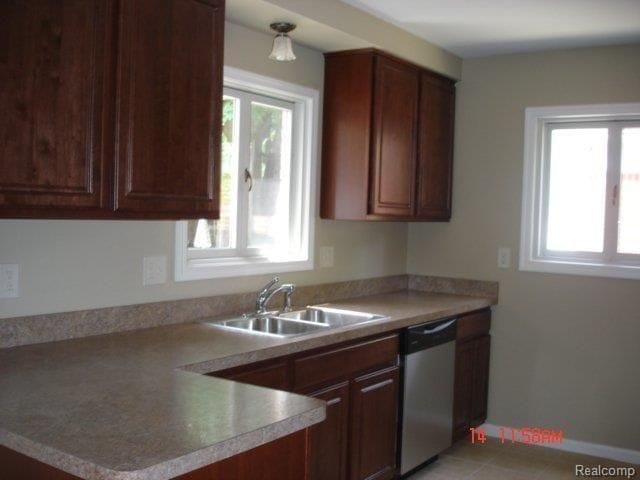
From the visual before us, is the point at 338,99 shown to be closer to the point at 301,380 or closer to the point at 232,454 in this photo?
the point at 301,380

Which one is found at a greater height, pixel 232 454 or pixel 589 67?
pixel 589 67

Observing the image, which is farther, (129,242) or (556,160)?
(556,160)

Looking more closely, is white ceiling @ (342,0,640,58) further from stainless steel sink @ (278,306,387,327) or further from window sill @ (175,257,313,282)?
stainless steel sink @ (278,306,387,327)

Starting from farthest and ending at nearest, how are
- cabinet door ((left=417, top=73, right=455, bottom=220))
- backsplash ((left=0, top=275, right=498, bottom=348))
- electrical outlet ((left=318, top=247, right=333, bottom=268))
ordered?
cabinet door ((left=417, top=73, right=455, bottom=220)) < electrical outlet ((left=318, top=247, right=333, bottom=268)) < backsplash ((left=0, top=275, right=498, bottom=348))

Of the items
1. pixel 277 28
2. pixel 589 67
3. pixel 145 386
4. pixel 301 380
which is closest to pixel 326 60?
pixel 277 28

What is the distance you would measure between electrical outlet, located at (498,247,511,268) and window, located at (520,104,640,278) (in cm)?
9

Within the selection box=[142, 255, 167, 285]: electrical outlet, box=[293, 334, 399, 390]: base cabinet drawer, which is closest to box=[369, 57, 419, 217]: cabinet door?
box=[293, 334, 399, 390]: base cabinet drawer

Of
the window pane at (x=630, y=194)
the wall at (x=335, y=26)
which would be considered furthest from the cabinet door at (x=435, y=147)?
the window pane at (x=630, y=194)

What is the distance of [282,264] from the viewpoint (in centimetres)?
355

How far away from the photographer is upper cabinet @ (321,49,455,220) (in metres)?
3.64

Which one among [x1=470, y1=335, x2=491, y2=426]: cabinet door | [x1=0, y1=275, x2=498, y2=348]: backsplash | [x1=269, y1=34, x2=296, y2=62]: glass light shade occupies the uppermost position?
[x1=269, y1=34, x2=296, y2=62]: glass light shade

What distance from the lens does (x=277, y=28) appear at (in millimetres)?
3150

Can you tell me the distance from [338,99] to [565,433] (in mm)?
2332

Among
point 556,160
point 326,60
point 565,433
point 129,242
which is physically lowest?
point 565,433
